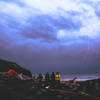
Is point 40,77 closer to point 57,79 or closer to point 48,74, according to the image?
point 48,74

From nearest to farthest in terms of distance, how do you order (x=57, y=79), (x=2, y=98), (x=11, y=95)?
(x=2, y=98)
(x=11, y=95)
(x=57, y=79)

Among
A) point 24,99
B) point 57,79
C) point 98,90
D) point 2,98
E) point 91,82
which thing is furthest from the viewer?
point 57,79

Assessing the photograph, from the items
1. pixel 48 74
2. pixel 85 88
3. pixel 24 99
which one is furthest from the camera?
pixel 48 74

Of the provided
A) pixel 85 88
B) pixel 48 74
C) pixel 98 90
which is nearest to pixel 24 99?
pixel 98 90

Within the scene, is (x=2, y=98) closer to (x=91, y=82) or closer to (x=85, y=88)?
(x=91, y=82)

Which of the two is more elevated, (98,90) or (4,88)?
(4,88)

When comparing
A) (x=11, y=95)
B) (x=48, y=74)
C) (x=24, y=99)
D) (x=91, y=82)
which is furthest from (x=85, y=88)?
(x=48, y=74)

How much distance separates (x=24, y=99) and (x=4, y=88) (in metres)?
1.42

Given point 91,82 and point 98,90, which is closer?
point 98,90

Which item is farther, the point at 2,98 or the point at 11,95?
the point at 11,95

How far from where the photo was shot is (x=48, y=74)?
4144 cm

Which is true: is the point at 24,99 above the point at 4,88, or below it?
below

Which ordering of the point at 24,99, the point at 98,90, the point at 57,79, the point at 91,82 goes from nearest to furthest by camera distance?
the point at 24,99 → the point at 98,90 → the point at 91,82 → the point at 57,79

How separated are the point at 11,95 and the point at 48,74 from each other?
35.3 meters
